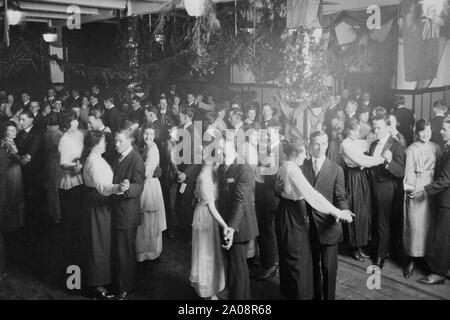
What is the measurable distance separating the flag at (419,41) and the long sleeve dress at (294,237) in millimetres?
3819

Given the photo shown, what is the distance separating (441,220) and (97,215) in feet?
10.3

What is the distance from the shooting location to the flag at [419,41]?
625 centimetres

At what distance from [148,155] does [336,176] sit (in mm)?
1977

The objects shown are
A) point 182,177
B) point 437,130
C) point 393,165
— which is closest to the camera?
point 393,165

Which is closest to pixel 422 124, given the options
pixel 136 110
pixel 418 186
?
pixel 418 186

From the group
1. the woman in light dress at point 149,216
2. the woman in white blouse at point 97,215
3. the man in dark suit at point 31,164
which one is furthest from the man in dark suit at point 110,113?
the woman in white blouse at point 97,215

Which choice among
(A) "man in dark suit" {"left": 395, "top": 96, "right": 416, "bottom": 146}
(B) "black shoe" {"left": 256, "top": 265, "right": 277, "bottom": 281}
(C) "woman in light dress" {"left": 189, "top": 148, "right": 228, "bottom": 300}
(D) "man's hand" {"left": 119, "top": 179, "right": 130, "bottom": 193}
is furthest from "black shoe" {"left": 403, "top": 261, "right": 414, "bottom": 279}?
(A) "man in dark suit" {"left": 395, "top": 96, "right": 416, "bottom": 146}

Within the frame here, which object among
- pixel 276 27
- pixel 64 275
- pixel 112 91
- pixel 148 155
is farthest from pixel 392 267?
pixel 112 91

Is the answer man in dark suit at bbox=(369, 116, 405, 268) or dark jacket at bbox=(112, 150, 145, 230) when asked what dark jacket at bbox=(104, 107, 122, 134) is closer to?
dark jacket at bbox=(112, 150, 145, 230)

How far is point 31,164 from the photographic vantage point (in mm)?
6172

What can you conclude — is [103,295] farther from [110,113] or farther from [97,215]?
[110,113]
